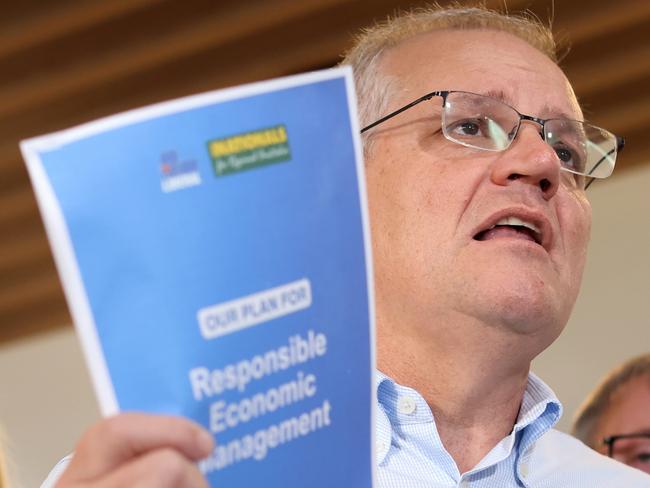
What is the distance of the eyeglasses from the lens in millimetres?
1945

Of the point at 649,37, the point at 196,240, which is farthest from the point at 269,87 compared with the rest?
the point at 649,37

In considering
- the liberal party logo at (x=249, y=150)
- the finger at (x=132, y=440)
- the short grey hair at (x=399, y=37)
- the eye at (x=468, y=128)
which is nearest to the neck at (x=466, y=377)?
the eye at (x=468, y=128)

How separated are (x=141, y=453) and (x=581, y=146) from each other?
1.40 metres

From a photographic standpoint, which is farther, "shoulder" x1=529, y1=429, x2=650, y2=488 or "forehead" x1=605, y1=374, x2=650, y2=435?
"forehead" x1=605, y1=374, x2=650, y2=435

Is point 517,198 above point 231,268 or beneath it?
beneath

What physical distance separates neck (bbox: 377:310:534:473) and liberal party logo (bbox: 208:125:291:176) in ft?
2.68

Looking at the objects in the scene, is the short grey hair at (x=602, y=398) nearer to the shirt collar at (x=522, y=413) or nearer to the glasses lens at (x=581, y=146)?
the glasses lens at (x=581, y=146)

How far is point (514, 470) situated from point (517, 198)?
1.55ft

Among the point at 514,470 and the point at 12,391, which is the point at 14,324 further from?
the point at 514,470

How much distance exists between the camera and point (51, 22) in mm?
4707

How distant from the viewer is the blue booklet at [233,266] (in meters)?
1.00

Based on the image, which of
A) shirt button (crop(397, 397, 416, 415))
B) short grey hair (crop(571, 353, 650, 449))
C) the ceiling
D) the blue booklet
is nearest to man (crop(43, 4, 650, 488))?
shirt button (crop(397, 397, 416, 415))

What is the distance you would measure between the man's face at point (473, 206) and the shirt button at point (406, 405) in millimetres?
140

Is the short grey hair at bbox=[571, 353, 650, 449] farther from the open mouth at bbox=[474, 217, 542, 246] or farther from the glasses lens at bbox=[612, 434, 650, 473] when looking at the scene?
Answer: the open mouth at bbox=[474, 217, 542, 246]
